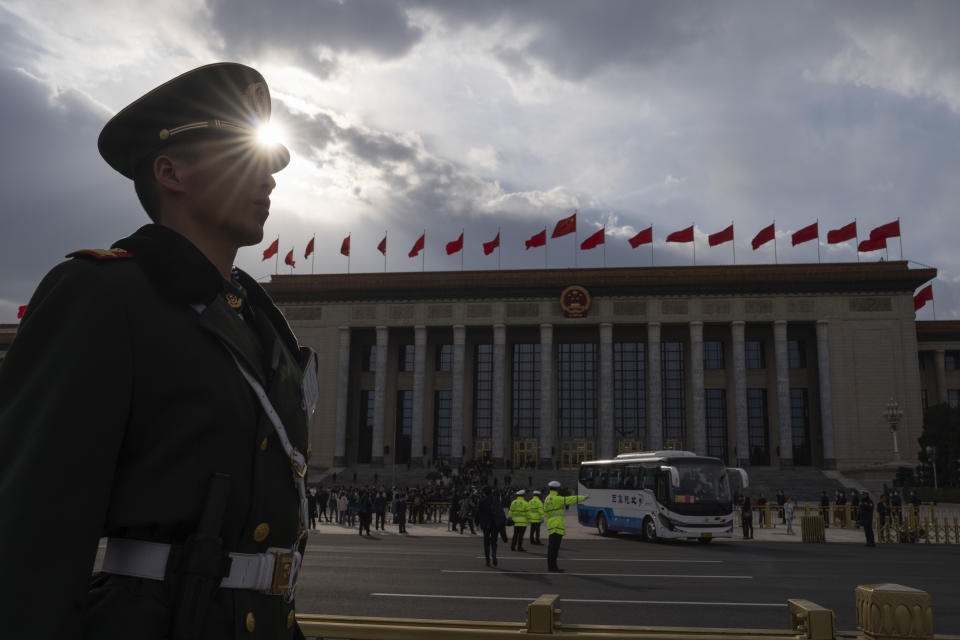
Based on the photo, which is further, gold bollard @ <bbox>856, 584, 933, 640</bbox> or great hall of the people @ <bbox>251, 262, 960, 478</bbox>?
great hall of the people @ <bbox>251, 262, 960, 478</bbox>

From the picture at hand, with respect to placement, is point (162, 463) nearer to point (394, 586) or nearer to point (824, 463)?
point (394, 586)

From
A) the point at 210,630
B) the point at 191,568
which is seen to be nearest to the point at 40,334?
the point at 191,568

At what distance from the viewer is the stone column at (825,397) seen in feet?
161

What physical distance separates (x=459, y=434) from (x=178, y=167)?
51.9 metres

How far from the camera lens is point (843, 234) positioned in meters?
45.2

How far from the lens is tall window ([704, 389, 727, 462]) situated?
53.6 metres

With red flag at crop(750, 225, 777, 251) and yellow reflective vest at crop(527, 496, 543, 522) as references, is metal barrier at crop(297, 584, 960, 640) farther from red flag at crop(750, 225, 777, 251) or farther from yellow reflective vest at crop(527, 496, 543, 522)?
red flag at crop(750, 225, 777, 251)

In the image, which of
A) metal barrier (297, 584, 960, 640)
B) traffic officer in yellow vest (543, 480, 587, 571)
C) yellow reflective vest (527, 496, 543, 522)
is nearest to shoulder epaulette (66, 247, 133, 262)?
metal barrier (297, 584, 960, 640)

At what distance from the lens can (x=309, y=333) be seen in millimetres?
56125

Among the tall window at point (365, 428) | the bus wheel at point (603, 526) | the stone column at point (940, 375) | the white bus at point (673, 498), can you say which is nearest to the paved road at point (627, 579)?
the white bus at point (673, 498)

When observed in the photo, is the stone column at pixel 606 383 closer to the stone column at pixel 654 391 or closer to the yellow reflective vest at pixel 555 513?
the stone column at pixel 654 391

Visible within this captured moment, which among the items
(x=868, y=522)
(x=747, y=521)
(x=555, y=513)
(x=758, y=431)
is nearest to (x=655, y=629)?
(x=555, y=513)

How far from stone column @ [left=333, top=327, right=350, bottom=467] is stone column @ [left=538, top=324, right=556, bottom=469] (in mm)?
14675

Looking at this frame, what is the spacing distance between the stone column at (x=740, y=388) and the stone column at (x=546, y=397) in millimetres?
13023
